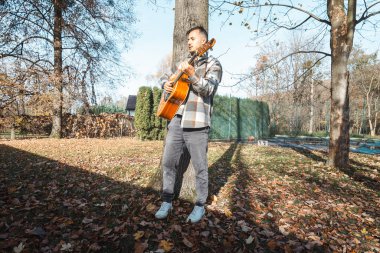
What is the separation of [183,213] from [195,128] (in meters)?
1.14

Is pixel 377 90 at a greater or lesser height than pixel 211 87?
greater

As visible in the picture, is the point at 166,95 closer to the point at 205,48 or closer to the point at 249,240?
the point at 205,48

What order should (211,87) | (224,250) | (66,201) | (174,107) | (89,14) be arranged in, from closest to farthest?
(224,250) → (211,87) → (174,107) → (66,201) → (89,14)

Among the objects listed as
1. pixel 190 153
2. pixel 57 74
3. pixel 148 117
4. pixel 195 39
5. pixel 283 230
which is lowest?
pixel 283 230

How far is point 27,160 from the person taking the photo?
21.6ft

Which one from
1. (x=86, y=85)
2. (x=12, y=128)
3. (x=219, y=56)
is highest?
(x=86, y=85)

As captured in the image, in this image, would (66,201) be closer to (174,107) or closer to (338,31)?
(174,107)

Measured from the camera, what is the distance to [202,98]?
9.70 ft

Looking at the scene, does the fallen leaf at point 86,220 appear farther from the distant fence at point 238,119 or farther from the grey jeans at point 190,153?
Answer: the distant fence at point 238,119

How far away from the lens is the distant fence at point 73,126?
551 inches

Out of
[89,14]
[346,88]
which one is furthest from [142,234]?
[89,14]

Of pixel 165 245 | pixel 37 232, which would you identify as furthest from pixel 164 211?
pixel 37 232

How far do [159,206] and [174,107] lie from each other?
1.38 m

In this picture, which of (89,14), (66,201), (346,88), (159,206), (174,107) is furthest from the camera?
(89,14)
